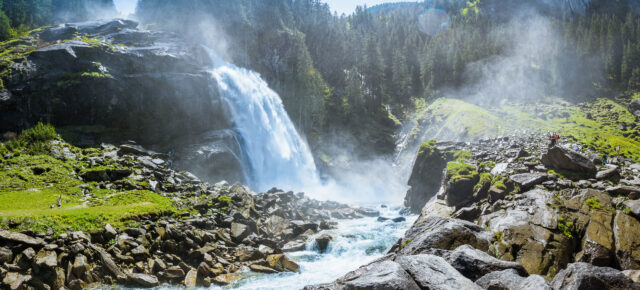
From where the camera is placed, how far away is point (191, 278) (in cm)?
1380

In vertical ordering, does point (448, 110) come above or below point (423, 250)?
below

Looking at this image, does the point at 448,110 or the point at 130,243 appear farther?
the point at 448,110

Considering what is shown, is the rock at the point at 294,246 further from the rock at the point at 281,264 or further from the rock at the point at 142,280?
the rock at the point at 142,280

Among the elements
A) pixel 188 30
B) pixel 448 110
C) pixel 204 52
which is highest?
pixel 188 30

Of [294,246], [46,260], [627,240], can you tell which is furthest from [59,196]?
[627,240]

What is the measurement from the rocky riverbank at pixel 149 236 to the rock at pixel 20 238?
0.03m

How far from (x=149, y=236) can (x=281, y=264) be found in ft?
22.2

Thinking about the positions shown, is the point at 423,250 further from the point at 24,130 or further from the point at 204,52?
the point at 204,52

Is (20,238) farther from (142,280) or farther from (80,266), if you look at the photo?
(142,280)

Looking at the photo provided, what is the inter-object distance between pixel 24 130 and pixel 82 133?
14.9ft

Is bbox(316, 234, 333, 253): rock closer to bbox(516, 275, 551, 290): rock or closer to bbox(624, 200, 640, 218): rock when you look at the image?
bbox(516, 275, 551, 290): rock

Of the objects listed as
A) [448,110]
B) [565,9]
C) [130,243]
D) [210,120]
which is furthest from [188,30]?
[565,9]

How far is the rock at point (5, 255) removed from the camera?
36.7 feet

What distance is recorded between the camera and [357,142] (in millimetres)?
64062
